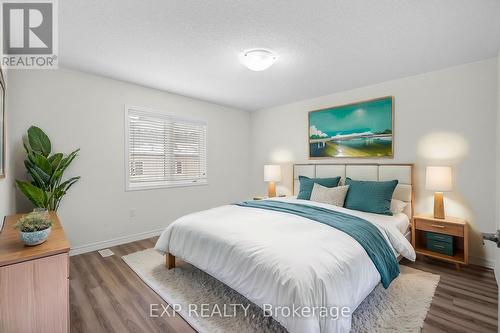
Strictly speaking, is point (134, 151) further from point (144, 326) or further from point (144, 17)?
point (144, 326)

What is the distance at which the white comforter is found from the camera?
4.48 ft

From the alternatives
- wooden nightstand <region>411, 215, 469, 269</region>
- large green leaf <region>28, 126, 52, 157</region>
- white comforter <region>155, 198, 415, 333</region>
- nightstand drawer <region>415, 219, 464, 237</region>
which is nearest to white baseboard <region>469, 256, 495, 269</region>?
wooden nightstand <region>411, 215, 469, 269</region>

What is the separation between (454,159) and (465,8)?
1748mm

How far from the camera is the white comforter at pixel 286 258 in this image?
137 cm

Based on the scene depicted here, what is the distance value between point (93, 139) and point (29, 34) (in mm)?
1331

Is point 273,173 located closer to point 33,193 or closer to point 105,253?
point 105,253

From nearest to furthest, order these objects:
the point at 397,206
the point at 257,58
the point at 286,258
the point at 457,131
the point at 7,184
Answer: the point at 286,258, the point at 7,184, the point at 257,58, the point at 457,131, the point at 397,206

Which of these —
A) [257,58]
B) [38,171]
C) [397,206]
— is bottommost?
[397,206]

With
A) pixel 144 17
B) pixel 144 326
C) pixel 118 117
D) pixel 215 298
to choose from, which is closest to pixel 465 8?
pixel 144 17

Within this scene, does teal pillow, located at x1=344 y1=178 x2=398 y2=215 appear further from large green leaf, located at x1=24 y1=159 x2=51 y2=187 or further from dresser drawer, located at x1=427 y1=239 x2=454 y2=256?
large green leaf, located at x1=24 y1=159 x2=51 y2=187

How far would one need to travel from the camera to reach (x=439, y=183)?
8.66ft

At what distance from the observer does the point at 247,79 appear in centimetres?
327

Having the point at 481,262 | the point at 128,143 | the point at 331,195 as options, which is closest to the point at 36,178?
the point at 128,143

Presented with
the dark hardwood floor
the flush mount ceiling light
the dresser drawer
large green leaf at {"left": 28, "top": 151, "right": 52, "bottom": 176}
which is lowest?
the dark hardwood floor
